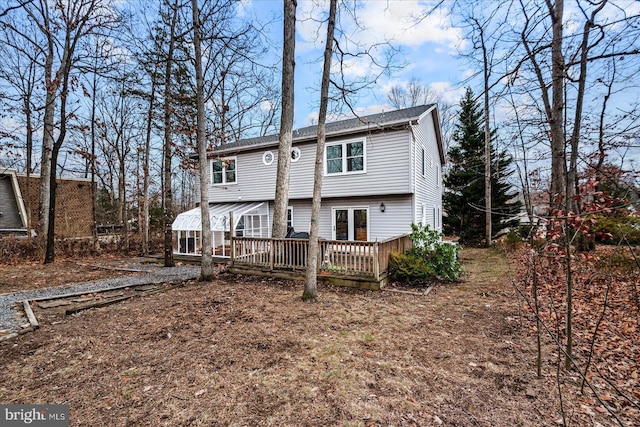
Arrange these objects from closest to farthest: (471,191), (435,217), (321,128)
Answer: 1. (321,128)
2. (435,217)
3. (471,191)

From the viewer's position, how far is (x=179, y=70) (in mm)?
10461

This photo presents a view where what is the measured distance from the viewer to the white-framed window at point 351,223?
11.6 m

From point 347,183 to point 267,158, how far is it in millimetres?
4271

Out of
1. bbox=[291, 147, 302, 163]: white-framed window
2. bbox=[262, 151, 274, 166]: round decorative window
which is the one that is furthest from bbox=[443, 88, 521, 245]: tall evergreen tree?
bbox=[262, 151, 274, 166]: round decorative window

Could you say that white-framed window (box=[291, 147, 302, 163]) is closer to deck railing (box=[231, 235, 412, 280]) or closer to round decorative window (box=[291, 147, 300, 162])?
round decorative window (box=[291, 147, 300, 162])

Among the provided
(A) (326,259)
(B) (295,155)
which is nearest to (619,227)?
(A) (326,259)

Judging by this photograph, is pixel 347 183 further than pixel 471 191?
No

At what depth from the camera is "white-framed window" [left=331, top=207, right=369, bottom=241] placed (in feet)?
38.1

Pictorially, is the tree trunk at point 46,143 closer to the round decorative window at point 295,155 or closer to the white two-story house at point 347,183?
the white two-story house at point 347,183

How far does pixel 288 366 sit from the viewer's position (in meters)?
3.43

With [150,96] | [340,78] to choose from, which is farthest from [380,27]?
[150,96]

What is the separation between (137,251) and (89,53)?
838cm

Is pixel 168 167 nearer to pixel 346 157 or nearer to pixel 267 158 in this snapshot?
pixel 267 158

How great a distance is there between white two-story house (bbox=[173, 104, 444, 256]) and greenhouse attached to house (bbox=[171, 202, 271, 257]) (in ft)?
0.13
